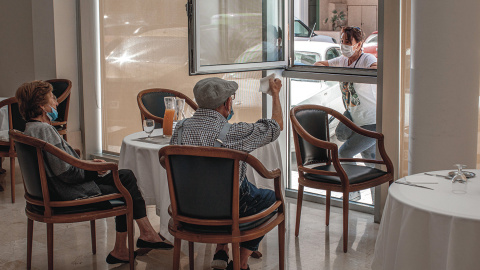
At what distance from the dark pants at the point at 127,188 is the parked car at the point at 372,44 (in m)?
2.13

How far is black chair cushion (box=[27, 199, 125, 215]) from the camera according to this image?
3307 mm

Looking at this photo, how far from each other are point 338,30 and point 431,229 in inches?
115

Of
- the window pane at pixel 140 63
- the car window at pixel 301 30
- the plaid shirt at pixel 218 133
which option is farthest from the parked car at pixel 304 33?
the plaid shirt at pixel 218 133

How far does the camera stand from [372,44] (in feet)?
15.4

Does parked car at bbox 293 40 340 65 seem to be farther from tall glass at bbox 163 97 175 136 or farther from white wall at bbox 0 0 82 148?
white wall at bbox 0 0 82 148

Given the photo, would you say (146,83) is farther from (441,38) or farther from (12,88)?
(441,38)

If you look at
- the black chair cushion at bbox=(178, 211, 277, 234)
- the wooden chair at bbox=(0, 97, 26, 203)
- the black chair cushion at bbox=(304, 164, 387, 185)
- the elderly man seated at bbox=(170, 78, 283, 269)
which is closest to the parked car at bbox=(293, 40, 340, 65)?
the black chair cushion at bbox=(304, 164, 387, 185)

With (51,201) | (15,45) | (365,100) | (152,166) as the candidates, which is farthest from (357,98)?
(15,45)

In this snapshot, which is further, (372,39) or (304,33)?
(304,33)

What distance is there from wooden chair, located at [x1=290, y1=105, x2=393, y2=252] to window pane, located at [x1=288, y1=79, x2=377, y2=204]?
0.34m

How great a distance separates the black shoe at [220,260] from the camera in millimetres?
3486

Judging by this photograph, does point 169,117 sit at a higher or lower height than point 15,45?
lower

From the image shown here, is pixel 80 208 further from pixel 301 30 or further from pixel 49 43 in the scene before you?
pixel 49 43

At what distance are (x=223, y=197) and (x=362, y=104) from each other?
2269 millimetres
